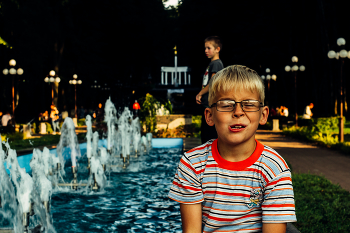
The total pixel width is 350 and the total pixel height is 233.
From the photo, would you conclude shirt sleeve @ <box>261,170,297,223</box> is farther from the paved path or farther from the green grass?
the paved path

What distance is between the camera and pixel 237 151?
1828 mm

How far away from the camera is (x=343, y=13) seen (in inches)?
1101

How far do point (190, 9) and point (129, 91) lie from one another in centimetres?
1786

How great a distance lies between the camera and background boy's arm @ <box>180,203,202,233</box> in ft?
6.05

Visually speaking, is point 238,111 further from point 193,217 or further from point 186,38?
point 186,38

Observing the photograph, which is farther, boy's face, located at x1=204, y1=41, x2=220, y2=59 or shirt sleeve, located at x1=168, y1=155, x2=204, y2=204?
boy's face, located at x1=204, y1=41, x2=220, y2=59

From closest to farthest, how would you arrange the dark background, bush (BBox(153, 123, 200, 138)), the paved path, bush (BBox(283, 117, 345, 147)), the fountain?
the fountain < the paved path < bush (BBox(283, 117, 345, 147)) < bush (BBox(153, 123, 200, 138)) < the dark background

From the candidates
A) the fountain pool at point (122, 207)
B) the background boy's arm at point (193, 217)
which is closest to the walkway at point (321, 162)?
the fountain pool at point (122, 207)

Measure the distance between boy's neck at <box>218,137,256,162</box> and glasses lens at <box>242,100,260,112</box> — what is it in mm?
146

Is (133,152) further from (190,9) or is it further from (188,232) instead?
(190,9)

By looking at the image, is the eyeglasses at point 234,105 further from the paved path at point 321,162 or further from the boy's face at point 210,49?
the paved path at point 321,162

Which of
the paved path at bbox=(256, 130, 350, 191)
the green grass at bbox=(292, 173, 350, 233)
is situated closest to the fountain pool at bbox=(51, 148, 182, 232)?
the green grass at bbox=(292, 173, 350, 233)

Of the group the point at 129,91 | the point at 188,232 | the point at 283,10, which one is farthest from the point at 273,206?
the point at 129,91

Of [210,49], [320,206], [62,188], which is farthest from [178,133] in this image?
[210,49]
